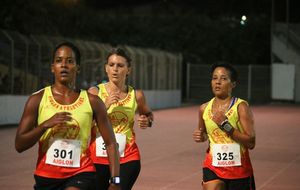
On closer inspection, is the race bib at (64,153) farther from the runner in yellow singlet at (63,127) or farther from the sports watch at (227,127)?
the sports watch at (227,127)

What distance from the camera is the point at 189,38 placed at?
51.5 metres

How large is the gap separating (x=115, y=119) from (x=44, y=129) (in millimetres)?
2452

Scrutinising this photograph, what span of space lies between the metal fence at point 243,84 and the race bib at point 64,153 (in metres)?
42.7

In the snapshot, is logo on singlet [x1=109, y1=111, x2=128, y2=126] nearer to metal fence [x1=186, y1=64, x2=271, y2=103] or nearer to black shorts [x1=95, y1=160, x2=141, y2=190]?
black shorts [x1=95, y1=160, x2=141, y2=190]

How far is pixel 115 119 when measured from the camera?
308 inches

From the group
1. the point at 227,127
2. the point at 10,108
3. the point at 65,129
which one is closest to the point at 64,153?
the point at 65,129

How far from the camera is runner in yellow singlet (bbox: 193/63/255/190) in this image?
725cm

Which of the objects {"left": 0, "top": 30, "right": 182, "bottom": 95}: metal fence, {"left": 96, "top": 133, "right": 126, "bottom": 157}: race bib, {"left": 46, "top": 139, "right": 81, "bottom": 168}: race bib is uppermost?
{"left": 0, "top": 30, "right": 182, "bottom": 95}: metal fence

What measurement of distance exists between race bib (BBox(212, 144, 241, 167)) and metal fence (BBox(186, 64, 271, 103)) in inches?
1608

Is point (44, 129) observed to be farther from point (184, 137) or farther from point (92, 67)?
point (92, 67)

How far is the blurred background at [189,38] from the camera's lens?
4028 cm

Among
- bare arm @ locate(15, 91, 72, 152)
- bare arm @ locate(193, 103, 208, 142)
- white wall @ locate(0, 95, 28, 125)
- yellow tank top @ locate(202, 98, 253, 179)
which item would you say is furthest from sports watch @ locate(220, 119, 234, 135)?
white wall @ locate(0, 95, 28, 125)

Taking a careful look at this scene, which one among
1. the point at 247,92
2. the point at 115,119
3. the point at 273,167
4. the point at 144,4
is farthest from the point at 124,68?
the point at 144,4

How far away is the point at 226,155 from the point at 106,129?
73.7 inches
